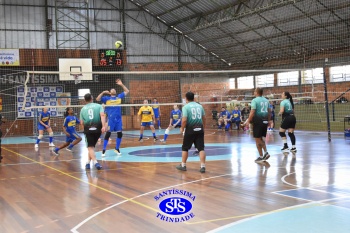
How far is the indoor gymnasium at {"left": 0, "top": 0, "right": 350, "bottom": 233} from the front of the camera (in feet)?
18.5

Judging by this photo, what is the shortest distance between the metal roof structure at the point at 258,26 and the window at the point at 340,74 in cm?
133

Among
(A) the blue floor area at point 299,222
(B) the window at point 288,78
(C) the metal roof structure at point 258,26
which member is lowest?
(A) the blue floor area at point 299,222

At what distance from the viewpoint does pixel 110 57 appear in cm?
2686

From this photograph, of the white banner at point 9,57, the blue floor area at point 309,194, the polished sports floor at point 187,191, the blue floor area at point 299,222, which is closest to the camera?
the blue floor area at point 299,222

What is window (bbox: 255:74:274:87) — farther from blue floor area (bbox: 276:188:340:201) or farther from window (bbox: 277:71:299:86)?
blue floor area (bbox: 276:188:340:201)

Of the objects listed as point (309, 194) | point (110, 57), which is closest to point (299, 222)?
point (309, 194)

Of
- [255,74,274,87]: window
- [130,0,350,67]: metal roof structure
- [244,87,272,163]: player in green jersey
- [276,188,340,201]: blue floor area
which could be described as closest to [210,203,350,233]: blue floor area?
[276,188,340,201]: blue floor area

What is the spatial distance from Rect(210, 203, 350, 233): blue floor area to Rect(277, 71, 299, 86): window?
25697 millimetres

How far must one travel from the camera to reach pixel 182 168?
8992mm

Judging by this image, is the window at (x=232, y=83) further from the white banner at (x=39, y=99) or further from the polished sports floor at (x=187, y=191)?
the polished sports floor at (x=187, y=191)

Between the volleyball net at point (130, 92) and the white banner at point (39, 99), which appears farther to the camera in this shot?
the white banner at point (39, 99)

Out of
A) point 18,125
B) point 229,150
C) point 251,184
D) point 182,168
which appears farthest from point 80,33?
point 251,184

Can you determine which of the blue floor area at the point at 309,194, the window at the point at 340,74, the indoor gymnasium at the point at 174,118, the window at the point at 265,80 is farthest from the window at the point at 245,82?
the blue floor area at the point at 309,194

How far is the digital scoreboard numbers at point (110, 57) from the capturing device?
87.5 ft
